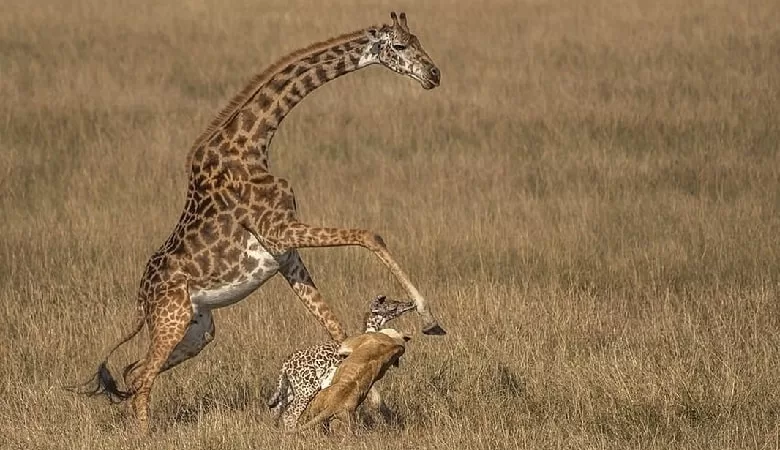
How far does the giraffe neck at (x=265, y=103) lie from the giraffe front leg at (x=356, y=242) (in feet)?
1.56

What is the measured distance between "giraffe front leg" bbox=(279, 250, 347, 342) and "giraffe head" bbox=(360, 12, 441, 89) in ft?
3.47

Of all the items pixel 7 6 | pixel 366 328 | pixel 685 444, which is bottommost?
pixel 685 444

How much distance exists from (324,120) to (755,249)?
5.74 meters

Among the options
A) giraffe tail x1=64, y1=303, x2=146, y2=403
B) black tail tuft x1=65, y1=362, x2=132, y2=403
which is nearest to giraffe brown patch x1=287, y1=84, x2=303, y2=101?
giraffe tail x1=64, y1=303, x2=146, y2=403

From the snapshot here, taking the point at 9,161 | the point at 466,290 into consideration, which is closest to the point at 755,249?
the point at 466,290

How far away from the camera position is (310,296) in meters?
7.56

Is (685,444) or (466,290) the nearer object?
(685,444)

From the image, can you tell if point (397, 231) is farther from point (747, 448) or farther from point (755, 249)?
point (747, 448)

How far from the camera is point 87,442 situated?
23.6ft

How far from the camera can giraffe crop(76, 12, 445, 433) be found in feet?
23.9

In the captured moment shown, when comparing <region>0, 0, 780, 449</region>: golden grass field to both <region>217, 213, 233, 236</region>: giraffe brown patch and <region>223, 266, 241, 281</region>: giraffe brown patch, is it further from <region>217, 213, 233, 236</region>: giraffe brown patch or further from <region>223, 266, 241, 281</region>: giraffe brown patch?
<region>217, 213, 233, 236</region>: giraffe brown patch

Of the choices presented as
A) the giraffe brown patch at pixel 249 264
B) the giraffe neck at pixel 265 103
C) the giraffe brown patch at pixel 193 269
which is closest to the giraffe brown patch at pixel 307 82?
the giraffe neck at pixel 265 103

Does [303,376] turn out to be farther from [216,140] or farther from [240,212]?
[216,140]

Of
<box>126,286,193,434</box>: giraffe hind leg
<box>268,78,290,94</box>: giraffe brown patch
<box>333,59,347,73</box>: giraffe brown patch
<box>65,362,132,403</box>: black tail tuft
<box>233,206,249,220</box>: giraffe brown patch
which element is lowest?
<box>65,362,132,403</box>: black tail tuft
